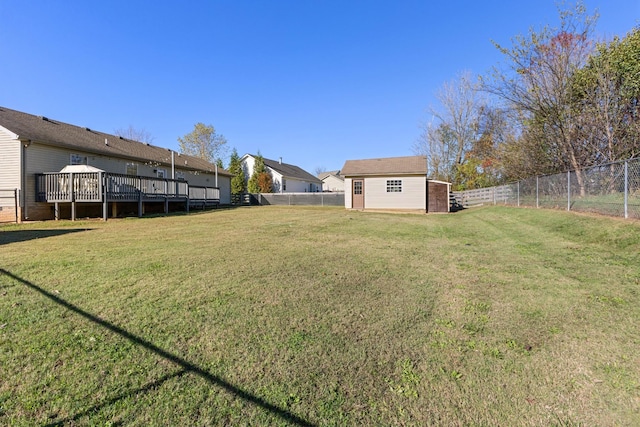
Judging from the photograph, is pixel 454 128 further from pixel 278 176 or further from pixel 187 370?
pixel 187 370

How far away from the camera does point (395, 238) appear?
7.87 metres

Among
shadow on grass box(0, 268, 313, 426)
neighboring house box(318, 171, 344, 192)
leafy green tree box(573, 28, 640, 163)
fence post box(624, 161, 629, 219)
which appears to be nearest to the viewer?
shadow on grass box(0, 268, 313, 426)

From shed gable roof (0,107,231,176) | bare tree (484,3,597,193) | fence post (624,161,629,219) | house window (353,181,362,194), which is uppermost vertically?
bare tree (484,3,597,193)

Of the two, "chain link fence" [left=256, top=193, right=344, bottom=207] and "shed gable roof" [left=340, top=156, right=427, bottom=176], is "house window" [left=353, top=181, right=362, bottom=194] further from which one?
Result: "chain link fence" [left=256, top=193, right=344, bottom=207]

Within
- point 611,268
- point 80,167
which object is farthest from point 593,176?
point 80,167

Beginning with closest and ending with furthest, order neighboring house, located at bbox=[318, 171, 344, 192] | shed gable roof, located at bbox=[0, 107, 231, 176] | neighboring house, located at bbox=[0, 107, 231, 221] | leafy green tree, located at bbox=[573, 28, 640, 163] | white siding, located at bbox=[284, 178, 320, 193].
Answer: leafy green tree, located at bbox=[573, 28, 640, 163]
neighboring house, located at bbox=[0, 107, 231, 221]
shed gable roof, located at bbox=[0, 107, 231, 176]
white siding, located at bbox=[284, 178, 320, 193]
neighboring house, located at bbox=[318, 171, 344, 192]

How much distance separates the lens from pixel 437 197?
19.5 m

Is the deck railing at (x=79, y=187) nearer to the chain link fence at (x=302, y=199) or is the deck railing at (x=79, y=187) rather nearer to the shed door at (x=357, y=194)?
the shed door at (x=357, y=194)

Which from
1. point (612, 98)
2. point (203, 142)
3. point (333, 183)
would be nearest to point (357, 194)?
point (612, 98)

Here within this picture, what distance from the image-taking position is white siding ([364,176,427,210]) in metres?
19.3

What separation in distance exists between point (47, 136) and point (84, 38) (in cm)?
455

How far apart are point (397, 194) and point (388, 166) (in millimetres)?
2070

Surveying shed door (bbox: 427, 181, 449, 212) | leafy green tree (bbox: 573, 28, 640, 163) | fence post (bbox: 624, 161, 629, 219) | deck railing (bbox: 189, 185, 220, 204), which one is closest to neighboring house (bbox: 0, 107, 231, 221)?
deck railing (bbox: 189, 185, 220, 204)

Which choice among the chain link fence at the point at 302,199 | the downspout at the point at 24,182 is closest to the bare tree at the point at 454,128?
the chain link fence at the point at 302,199
